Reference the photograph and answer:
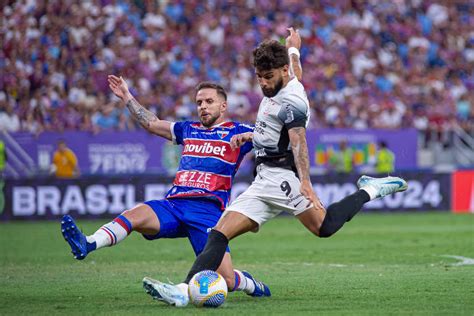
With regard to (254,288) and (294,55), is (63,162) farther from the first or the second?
(294,55)

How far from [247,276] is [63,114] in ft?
52.1

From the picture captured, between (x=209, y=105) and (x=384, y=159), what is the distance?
18.0 metres

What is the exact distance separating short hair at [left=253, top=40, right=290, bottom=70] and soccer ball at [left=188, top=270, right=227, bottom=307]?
200 centimetres

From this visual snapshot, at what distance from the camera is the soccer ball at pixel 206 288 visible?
8.37 meters

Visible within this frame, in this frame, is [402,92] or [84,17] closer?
[84,17]

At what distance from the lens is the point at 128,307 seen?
871 cm

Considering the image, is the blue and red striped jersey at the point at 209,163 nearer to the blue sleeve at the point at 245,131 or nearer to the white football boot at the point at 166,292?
the blue sleeve at the point at 245,131

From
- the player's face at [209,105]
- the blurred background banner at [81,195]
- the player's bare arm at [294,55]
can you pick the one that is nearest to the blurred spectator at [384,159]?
the blurred background banner at [81,195]

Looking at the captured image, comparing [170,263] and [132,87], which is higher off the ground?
[132,87]

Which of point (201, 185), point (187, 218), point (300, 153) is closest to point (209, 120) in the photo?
point (201, 185)

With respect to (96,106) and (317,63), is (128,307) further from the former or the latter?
(317,63)

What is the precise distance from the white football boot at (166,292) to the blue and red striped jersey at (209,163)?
4.28 ft

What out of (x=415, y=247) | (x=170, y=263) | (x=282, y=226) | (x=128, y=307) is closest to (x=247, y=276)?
(x=128, y=307)

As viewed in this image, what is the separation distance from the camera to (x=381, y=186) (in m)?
9.12
